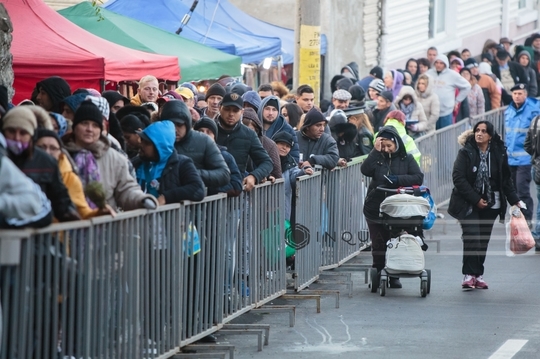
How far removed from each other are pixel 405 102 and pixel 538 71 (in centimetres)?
1165

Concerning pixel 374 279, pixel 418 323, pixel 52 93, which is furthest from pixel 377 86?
pixel 52 93

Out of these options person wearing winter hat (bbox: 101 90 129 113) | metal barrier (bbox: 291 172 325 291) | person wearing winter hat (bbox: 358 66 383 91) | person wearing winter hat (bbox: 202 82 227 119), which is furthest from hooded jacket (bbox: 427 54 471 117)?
person wearing winter hat (bbox: 101 90 129 113)

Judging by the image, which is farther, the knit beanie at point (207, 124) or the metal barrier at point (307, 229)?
the metal barrier at point (307, 229)

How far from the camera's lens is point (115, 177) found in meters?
7.91

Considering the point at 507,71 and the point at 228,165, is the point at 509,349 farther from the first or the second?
the point at 507,71

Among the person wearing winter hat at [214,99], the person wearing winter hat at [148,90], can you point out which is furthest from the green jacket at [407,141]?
the person wearing winter hat at [148,90]

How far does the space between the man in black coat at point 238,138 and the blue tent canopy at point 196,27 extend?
33.3 feet

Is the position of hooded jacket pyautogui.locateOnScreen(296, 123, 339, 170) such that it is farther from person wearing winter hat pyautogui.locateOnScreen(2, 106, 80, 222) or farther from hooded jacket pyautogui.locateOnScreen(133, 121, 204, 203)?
person wearing winter hat pyautogui.locateOnScreen(2, 106, 80, 222)

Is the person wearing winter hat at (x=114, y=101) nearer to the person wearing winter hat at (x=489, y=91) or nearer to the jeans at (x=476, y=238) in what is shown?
the jeans at (x=476, y=238)

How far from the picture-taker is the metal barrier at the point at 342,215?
12.4m

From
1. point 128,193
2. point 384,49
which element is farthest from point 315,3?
point 384,49

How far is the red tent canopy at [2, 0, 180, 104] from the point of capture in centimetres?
1338

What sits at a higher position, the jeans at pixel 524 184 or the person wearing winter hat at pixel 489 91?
Answer: the person wearing winter hat at pixel 489 91

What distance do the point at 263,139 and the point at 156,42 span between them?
7122mm
